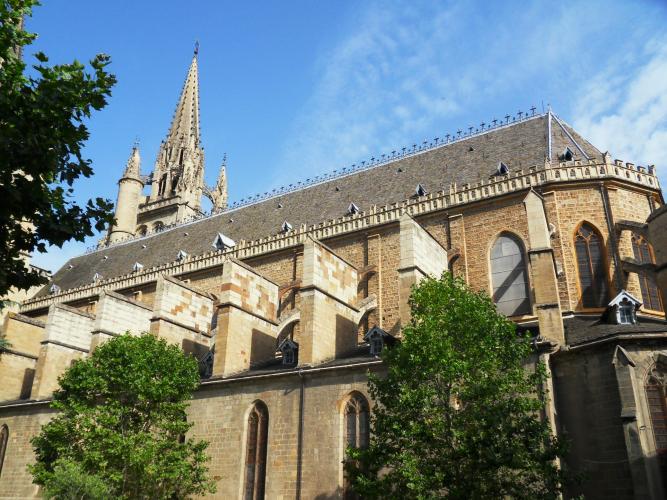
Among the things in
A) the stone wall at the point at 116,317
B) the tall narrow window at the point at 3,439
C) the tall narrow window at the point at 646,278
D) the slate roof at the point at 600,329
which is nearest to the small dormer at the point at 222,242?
the stone wall at the point at 116,317

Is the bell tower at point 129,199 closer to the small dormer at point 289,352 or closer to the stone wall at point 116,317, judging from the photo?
the stone wall at point 116,317

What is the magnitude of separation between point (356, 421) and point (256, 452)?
374 centimetres

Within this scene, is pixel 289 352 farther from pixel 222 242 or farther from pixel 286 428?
pixel 222 242

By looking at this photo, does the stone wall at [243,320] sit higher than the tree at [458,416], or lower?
higher

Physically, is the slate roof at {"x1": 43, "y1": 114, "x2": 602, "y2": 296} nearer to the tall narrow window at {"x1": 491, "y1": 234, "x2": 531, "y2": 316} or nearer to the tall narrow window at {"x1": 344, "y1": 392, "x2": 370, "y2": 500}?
the tall narrow window at {"x1": 491, "y1": 234, "x2": 531, "y2": 316}

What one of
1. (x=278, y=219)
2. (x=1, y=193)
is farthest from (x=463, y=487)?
(x=278, y=219)

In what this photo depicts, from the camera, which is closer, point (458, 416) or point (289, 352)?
point (458, 416)

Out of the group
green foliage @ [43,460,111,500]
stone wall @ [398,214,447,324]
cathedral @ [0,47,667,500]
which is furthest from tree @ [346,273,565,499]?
green foliage @ [43,460,111,500]

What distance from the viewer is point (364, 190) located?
110 feet

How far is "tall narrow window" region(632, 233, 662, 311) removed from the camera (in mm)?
23578

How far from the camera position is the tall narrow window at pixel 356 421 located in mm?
20094

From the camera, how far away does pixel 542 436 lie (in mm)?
14383

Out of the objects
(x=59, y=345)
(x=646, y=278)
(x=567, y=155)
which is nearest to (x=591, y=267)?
(x=646, y=278)

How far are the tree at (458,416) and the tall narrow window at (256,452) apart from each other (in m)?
6.43
